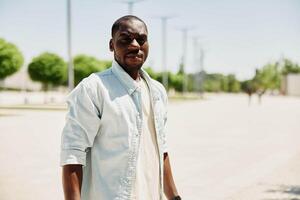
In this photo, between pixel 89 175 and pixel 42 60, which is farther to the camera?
pixel 42 60

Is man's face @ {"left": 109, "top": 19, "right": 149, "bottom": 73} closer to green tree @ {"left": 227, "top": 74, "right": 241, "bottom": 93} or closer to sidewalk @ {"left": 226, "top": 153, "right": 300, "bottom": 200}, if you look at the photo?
sidewalk @ {"left": 226, "top": 153, "right": 300, "bottom": 200}

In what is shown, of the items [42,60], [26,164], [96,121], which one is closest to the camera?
[96,121]

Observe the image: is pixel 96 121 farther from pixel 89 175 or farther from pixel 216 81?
pixel 216 81

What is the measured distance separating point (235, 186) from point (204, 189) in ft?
1.72

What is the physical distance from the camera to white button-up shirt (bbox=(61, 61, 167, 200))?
6.45 feet

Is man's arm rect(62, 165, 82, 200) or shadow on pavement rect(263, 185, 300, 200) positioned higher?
man's arm rect(62, 165, 82, 200)

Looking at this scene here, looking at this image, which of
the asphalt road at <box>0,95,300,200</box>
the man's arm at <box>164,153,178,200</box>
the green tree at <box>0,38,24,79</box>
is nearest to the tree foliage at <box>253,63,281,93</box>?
the green tree at <box>0,38,24,79</box>

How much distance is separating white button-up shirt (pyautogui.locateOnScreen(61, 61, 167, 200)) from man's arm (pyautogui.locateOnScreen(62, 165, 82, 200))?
0.03m

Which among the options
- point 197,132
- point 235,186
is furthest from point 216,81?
point 235,186

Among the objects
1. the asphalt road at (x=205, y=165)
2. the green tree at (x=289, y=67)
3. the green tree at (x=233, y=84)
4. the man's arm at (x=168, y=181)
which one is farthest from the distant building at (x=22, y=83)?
the man's arm at (x=168, y=181)

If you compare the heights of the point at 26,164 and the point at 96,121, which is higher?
the point at 96,121

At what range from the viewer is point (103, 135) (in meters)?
2.01

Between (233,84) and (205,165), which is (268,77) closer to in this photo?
(233,84)

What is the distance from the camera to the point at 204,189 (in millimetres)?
6621
